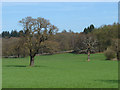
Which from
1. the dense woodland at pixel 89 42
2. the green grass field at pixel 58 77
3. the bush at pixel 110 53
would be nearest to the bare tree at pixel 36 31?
the green grass field at pixel 58 77

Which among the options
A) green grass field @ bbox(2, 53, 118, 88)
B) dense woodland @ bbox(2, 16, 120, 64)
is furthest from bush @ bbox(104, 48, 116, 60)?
green grass field @ bbox(2, 53, 118, 88)

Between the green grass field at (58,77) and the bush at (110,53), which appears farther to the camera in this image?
the bush at (110,53)

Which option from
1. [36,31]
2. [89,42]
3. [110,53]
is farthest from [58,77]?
[89,42]

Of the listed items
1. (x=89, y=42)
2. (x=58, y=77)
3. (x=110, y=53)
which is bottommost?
(x=58, y=77)

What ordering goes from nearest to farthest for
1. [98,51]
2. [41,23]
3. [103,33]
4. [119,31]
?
[41,23], [119,31], [103,33], [98,51]

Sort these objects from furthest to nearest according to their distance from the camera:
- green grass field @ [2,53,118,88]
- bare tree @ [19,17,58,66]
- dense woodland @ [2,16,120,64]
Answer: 1. dense woodland @ [2,16,120,64]
2. bare tree @ [19,17,58,66]
3. green grass field @ [2,53,118,88]

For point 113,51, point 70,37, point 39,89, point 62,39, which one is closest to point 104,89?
point 39,89

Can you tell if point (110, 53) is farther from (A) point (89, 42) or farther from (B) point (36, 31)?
(B) point (36, 31)

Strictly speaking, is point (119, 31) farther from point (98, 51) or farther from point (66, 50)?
point (66, 50)

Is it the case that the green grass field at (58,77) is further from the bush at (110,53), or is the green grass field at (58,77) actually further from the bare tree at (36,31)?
the bush at (110,53)

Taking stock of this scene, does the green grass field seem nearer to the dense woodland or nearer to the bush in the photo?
the dense woodland

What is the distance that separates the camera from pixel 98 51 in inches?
4793

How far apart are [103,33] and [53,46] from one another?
2593 inches

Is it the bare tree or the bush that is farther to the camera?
the bush
